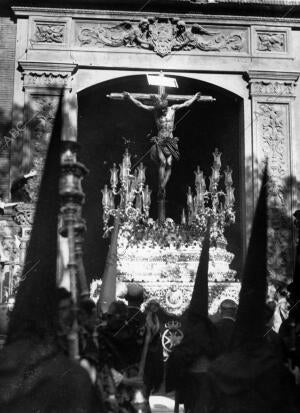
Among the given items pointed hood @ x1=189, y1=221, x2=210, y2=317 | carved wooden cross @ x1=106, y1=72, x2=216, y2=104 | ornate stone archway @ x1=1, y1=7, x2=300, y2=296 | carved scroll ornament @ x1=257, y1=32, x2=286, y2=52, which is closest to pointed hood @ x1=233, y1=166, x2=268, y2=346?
pointed hood @ x1=189, y1=221, x2=210, y2=317

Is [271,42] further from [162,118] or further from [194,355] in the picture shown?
[194,355]

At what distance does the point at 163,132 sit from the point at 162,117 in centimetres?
35

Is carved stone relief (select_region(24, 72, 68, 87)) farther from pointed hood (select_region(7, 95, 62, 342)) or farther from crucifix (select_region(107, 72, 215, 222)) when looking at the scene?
pointed hood (select_region(7, 95, 62, 342))

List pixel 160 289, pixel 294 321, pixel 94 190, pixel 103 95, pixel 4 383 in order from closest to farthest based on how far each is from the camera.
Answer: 1. pixel 4 383
2. pixel 294 321
3. pixel 160 289
4. pixel 103 95
5. pixel 94 190

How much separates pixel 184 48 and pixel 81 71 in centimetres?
243

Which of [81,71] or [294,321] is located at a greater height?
[81,71]

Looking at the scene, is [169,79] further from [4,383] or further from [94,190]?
[4,383]

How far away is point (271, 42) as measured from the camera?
58.4 ft

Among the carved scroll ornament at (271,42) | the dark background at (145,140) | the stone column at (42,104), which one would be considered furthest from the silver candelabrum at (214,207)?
the stone column at (42,104)

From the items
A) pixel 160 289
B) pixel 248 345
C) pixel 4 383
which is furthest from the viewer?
pixel 160 289

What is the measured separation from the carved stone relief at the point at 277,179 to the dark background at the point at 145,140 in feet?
2.38

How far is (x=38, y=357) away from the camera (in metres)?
7.00

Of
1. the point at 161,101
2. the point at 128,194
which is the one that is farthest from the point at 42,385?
the point at 161,101

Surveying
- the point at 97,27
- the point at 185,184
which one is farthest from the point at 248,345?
the point at 185,184
